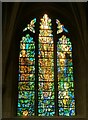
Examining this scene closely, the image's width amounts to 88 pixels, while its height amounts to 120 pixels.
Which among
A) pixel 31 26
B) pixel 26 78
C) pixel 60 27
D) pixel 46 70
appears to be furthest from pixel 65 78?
pixel 31 26

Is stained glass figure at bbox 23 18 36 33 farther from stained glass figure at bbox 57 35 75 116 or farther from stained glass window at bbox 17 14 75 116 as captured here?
stained glass figure at bbox 57 35 75 116

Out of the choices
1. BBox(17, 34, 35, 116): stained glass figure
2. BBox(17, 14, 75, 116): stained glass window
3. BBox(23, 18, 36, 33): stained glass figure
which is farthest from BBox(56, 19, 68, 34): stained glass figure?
BBox(17, 34, 35, 116): stained glass figure

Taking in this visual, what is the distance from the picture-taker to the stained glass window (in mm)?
10234

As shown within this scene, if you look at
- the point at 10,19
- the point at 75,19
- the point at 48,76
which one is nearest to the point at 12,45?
the point at 10,19

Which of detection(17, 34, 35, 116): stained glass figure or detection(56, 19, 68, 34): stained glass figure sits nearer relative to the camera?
detection(17, 34, 35, 116): stained glass figure

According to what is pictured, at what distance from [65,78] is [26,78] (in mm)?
1227

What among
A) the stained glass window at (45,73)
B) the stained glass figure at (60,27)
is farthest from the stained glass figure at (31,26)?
the stained glass figure at (60,27)

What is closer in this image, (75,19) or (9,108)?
(9,108)

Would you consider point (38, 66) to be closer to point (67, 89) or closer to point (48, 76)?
point (48, 76)

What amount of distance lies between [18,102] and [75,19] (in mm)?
3190

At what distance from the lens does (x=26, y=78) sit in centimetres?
1043

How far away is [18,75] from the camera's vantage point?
10320 mm

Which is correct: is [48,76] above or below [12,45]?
below

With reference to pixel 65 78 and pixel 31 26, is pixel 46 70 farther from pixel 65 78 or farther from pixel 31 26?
pixel 31 26
